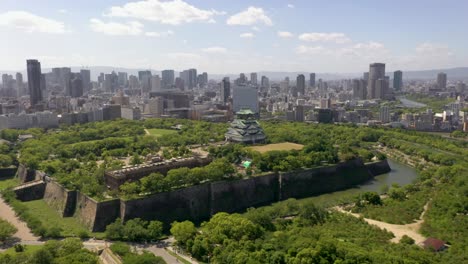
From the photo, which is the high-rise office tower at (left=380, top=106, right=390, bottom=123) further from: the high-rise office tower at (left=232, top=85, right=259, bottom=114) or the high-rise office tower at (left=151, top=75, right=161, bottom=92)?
the high-rise office tower at (left=151, top=75, right=161, bottom=92)

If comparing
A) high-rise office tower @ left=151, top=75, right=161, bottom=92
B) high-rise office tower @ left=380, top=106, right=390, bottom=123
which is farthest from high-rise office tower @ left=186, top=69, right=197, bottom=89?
high-rise office tower @ left=380, top=106, right=390, bottom=123

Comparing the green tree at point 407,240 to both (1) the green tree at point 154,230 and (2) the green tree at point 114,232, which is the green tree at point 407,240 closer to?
(1) the green tree at point 154,230

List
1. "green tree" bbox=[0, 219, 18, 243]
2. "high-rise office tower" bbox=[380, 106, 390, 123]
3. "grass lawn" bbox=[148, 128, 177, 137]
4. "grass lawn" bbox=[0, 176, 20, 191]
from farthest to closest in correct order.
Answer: "high-rise office tower" bbox=[380, 106, 390, 123] → "grass lawn" bbox=[148, 128, 177, 137] → "grass lawn" bbox=[0, 176, 20, 191] → "green tree" bbox=[0, 219, 18, 243]

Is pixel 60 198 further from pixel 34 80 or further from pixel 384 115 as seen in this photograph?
pixel 34 80

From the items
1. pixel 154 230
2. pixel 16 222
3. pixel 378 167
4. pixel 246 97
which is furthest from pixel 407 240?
pixel 246 97

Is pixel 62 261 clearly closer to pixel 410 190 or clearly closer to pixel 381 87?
pixel 410 190

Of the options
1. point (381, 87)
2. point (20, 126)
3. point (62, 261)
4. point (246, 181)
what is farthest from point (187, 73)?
point (62, 261)

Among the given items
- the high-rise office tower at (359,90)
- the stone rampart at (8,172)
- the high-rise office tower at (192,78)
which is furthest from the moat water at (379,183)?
the high-rise office tower at (192,78)
